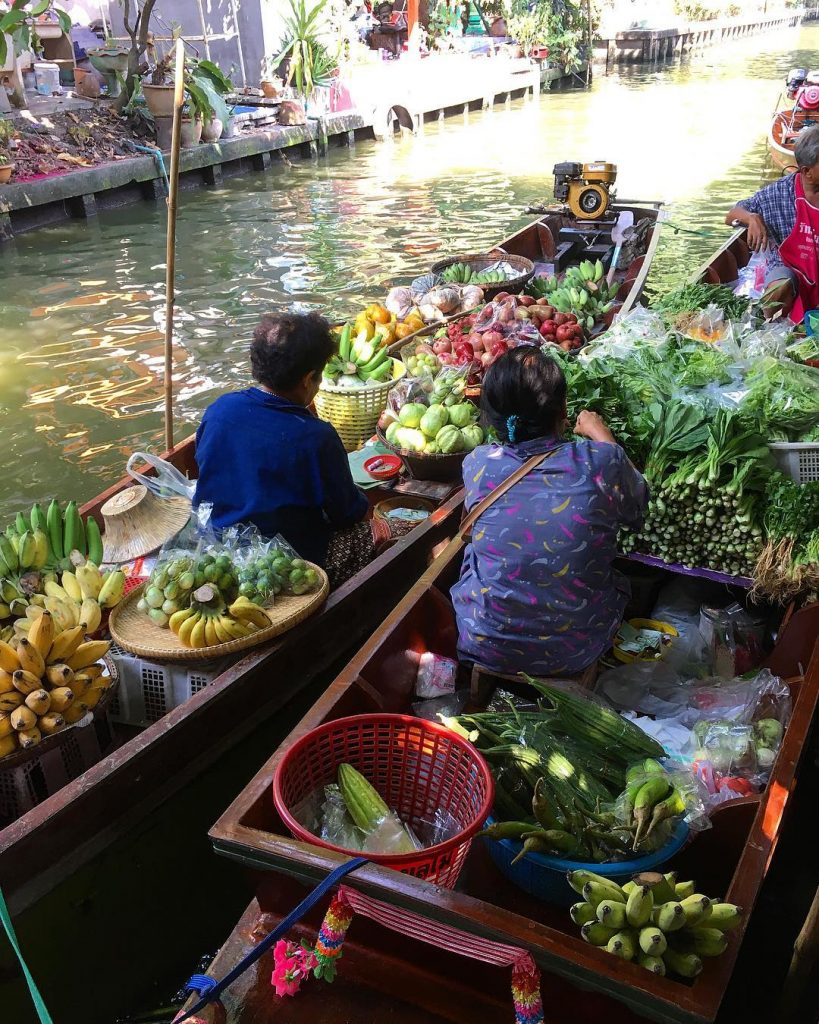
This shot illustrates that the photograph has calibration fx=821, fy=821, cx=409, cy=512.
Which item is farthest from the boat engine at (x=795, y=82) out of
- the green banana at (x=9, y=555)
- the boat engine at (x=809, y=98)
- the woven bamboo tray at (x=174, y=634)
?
the green banana at (x=9, y=555)

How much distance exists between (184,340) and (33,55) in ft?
34.4

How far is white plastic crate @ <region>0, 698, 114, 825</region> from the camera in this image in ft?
8.31

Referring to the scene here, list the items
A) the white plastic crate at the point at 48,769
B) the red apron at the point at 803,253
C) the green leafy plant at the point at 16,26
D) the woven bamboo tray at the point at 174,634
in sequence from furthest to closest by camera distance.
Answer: the green leafy plant at the point at 16,26
the red apron at the point at 803,253
the woven bamboo tray at the point at 174,634
the white plastic crate at the point at 48,769

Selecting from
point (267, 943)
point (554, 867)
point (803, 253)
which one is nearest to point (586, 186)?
point (803, 253)

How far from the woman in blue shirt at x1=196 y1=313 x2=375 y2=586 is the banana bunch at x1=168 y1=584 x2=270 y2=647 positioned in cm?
47

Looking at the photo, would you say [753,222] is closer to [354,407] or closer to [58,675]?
[354,407]

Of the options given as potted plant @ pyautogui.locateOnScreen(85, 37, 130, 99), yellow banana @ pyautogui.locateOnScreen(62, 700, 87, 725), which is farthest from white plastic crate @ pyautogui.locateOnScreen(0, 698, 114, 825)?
potted plant @ pyautogui.locateOnScreen(85, 37, 130, 99)

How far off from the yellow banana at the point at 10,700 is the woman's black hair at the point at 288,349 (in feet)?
4.61

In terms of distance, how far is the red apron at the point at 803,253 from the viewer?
16.7 ft

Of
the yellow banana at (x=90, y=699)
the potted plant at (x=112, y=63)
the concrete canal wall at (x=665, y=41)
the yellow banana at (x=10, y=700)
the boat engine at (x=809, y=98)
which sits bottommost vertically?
the yellow banana at (x=90, y=699)

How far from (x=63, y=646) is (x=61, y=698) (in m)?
0.20

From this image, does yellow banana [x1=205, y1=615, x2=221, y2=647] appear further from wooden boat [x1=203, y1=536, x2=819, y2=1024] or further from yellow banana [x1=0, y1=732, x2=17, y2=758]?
yellow banana [x1=0, y1=732, x2=17, y2=758]

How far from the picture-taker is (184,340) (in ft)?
28.3

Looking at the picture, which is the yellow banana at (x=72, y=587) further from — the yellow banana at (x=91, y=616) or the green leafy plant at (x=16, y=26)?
the green leafy plant at (x=16, y=26)
